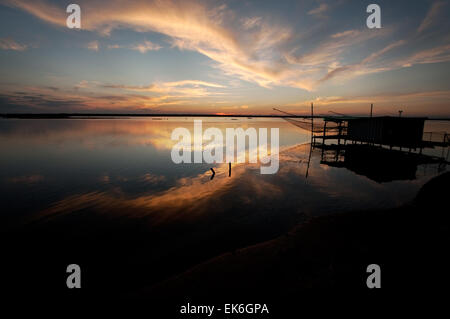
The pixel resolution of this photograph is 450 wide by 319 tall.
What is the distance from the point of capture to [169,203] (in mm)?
13492

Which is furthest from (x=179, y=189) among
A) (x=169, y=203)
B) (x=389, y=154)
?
(x=389, y=154)

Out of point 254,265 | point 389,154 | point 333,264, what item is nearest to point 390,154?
point 389,154

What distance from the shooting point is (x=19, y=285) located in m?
6.85

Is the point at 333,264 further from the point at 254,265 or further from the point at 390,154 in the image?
the point at 390,154

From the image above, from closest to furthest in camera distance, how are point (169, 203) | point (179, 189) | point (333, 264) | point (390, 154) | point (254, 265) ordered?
point (333, 264), point (254, 265), point (169, 203), point (179, 189), point (390, 154)

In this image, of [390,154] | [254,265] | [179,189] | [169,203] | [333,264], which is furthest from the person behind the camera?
[390,154]

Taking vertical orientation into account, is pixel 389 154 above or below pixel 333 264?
above

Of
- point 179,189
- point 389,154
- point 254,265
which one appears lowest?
point 254,265

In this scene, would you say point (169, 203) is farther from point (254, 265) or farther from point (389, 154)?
point (389, 154)

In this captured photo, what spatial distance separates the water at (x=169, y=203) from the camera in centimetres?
905

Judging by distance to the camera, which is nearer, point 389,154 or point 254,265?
point 254,265

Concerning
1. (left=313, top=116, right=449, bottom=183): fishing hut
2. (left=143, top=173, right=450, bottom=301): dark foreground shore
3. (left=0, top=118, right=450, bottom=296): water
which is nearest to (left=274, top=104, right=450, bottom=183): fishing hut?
(left=313, top=116, right=449, bottom=183): fishing hut

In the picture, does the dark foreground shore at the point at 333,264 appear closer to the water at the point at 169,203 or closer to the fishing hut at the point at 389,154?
the water at the point at 169,203
